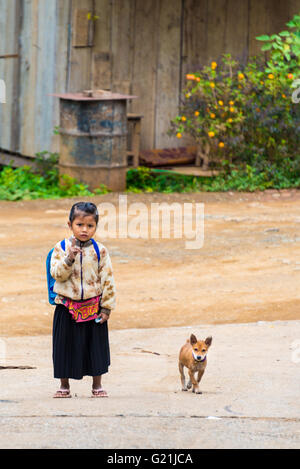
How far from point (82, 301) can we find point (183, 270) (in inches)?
153

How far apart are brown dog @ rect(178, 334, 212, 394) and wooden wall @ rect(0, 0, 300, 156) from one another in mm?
8380

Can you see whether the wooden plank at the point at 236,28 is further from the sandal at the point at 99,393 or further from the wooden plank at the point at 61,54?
the sandal at the point at 99,393

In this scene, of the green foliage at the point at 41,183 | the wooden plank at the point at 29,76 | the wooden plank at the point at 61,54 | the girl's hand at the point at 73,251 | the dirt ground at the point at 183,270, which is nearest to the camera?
the girl's hand at the point at 73,251

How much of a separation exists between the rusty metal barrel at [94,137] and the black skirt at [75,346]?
290 inches

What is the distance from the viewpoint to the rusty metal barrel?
11.6 m

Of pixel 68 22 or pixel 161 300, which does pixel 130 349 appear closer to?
pixel 161 300

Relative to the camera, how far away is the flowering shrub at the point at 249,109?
11.9 m

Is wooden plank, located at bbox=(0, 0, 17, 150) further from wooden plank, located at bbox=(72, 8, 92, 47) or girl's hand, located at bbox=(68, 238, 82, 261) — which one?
girl's hand, located at bbox=(68, 238, 82, 261)

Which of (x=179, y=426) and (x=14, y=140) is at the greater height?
(x=14, y=140)

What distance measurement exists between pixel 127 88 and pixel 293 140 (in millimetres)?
2551

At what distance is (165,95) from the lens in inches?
517

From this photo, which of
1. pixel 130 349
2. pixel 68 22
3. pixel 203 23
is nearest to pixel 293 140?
pixel 203 23

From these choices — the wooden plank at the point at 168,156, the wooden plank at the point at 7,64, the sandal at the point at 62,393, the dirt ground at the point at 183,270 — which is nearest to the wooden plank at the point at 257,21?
the wooden plank at the point at 168,156

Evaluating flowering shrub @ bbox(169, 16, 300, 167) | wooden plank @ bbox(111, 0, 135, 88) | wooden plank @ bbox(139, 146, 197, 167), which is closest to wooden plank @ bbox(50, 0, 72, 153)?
wooden plank @ bbox(111, 0, 135, 88)
